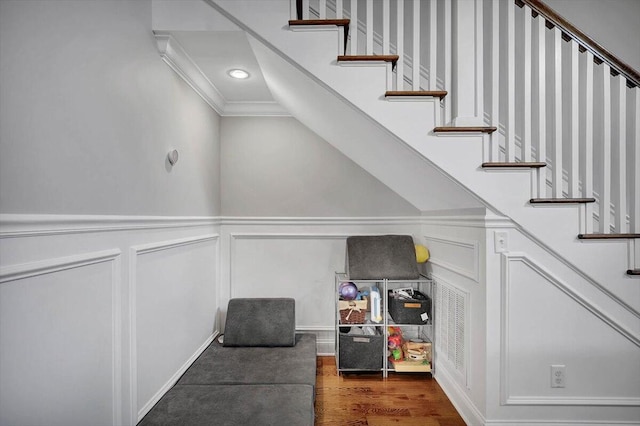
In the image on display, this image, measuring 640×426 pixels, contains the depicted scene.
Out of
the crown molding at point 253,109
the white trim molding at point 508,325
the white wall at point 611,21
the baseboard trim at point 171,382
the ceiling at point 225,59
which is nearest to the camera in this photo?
the baseboard trim at point 171,382

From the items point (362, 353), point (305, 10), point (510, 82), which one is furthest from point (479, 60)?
point (362, 353)

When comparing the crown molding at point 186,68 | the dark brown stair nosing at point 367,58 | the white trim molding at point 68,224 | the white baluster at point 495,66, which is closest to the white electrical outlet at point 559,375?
the white baluster at point 495,66

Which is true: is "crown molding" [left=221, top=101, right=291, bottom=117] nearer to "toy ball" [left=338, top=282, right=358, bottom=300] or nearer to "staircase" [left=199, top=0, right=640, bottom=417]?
"staircase" [left=199, top=0, right=640, bottom=417]

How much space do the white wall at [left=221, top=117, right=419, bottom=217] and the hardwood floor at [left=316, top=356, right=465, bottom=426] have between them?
4.60ft

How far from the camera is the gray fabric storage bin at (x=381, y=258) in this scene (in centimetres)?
287

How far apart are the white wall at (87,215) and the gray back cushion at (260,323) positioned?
550mm

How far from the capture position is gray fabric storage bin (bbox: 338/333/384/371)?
283 centimetres

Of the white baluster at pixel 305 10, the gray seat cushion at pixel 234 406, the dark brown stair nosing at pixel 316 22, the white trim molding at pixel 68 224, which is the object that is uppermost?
the white baluster at pixel 305 10

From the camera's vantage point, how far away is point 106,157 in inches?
59.7

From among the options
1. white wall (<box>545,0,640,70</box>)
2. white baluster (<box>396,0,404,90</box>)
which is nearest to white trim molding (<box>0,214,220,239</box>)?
white baluster (<box>396,0,404,90</box>)

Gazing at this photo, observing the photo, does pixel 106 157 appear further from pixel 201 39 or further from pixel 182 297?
pixel 182 297

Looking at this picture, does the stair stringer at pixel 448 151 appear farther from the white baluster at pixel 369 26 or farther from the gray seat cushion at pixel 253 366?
the gray seat cushion at pixel 253 366

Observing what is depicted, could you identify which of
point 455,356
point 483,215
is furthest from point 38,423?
point 455,356

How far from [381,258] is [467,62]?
5.18 ft
